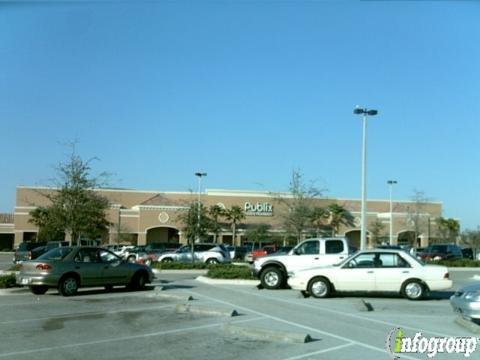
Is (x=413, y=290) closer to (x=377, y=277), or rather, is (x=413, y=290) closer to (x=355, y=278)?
(x=377, y=277)

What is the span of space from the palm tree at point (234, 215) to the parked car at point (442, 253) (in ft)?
123

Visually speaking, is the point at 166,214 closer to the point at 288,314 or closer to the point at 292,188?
the point at 292,188

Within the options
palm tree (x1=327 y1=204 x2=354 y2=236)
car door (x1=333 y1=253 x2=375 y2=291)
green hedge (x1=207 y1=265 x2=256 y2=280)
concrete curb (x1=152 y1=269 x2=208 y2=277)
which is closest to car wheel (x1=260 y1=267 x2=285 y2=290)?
green hedge (x1=207 y1=265 x2=256 y2=280)

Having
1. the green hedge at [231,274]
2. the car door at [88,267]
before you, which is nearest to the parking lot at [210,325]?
the car door at [88,267]

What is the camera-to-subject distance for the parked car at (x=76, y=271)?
61.4 feet

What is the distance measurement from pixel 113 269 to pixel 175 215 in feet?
197

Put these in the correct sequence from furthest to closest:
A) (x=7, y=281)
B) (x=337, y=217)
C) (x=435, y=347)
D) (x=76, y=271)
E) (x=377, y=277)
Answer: (x=337, y=217) → (x=7, y=281) → (x=76, y=271) → (x=377, y=277) → (x=435, y=347)

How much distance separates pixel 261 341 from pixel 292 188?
33.2 meters

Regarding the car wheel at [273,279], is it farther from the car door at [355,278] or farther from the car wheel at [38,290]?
the car wheel at [38,290]

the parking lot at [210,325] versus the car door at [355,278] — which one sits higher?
the car door at [355,278]

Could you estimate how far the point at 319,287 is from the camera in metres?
18.0

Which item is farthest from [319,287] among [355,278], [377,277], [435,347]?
Answer: [435,347]

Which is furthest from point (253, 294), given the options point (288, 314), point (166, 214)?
point (166, 214)

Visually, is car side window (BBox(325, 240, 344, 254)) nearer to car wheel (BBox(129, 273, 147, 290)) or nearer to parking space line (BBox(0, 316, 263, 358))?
car wheel (BBox(129, 273, 147, 290))
